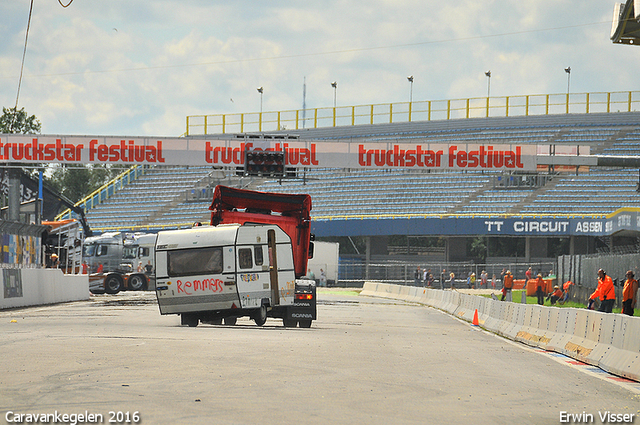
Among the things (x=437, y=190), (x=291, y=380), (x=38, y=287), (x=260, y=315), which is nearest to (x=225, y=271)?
(x=260, y=315)

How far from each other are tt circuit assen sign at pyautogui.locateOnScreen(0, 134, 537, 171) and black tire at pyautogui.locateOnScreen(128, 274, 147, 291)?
9.63 metres

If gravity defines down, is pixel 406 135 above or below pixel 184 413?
above

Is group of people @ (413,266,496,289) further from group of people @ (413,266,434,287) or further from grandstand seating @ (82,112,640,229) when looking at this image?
grandstand seating @ (82,112,640,229)

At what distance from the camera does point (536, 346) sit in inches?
698

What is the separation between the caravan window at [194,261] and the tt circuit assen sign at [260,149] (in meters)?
19.5

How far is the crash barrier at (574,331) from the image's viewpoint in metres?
12.5

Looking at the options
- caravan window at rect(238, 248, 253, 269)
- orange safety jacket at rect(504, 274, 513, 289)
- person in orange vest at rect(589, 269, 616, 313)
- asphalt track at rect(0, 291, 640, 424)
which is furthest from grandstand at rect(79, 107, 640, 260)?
asphalt track at rect(0, 291, 640, 424)

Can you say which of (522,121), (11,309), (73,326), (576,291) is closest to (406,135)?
(522,121)

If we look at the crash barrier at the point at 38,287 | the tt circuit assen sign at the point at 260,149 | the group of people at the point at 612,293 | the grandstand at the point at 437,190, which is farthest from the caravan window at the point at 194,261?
the grandstand at the point at 437,190

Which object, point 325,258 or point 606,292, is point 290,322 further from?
point 325,258

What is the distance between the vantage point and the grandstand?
58000 millimetres

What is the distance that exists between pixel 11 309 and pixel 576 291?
23.8 metres

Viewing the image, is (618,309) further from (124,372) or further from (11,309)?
(124,372)

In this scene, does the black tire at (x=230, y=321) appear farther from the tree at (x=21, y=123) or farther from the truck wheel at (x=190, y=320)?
the tree at (x=21, y=123)
